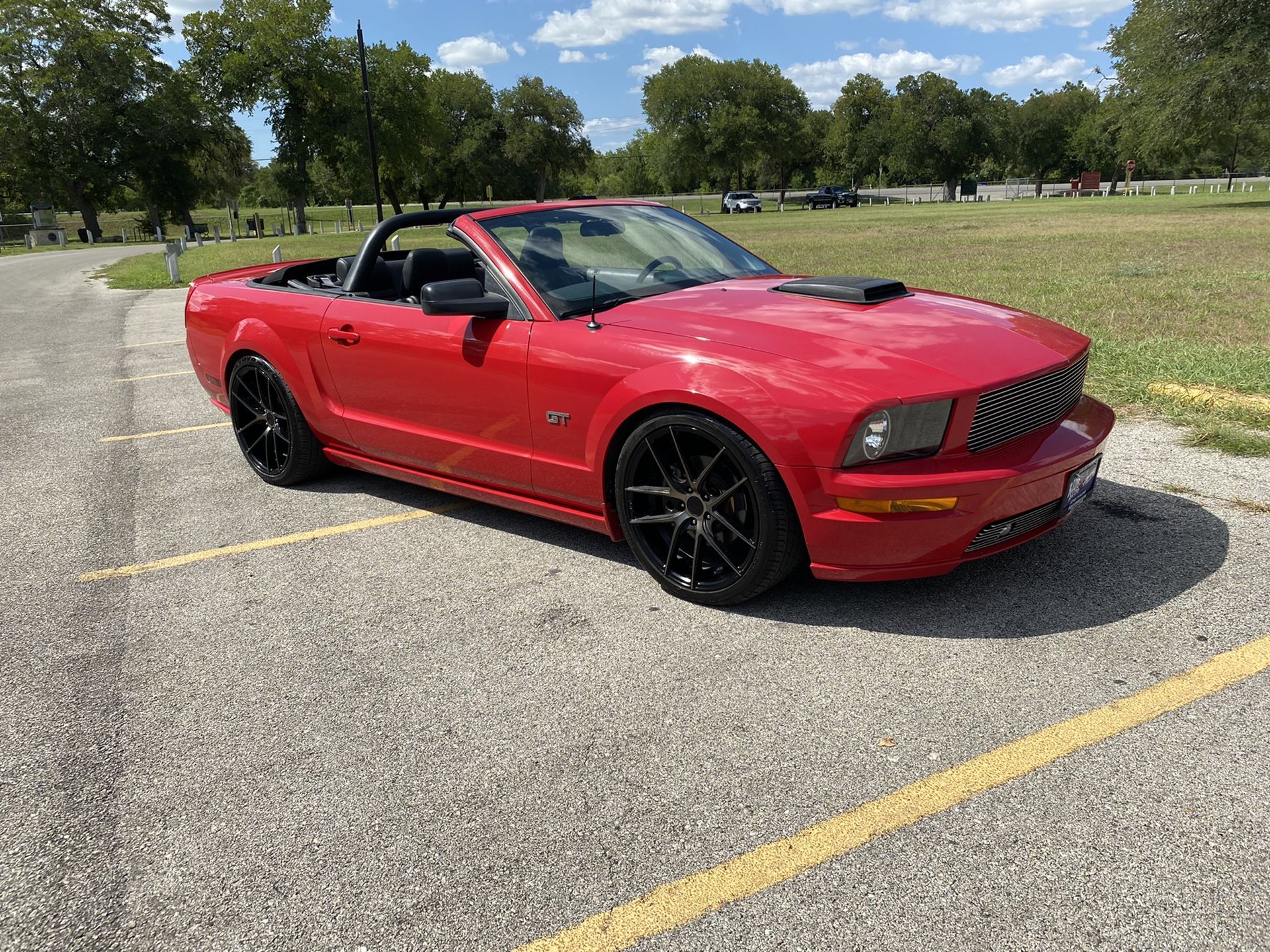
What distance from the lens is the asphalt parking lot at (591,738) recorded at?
210 centimetres

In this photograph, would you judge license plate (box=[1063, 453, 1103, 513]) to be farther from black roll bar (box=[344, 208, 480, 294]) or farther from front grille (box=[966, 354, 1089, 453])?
black roll bar (box=[344, 208, 480, 294])

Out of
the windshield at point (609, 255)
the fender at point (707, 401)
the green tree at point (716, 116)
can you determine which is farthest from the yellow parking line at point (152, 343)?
the green tree at point (716, 116)

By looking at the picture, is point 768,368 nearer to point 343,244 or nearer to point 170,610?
point 170,610

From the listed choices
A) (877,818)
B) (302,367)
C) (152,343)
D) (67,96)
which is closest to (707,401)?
(877,818)

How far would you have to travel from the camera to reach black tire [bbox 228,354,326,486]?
5090 mm

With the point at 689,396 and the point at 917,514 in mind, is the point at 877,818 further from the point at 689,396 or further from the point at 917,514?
the point at 689,396

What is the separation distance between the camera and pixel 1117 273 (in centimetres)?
1337

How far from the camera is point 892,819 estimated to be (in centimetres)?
235

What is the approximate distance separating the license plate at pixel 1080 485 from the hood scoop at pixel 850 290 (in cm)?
103

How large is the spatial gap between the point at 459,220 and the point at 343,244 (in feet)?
104

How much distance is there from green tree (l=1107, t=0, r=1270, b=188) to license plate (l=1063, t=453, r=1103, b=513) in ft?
121

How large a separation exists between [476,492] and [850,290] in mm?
1890

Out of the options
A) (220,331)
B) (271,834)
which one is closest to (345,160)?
(220,331)

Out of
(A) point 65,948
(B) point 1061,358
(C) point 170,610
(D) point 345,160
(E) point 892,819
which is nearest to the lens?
(A) point 65,948
